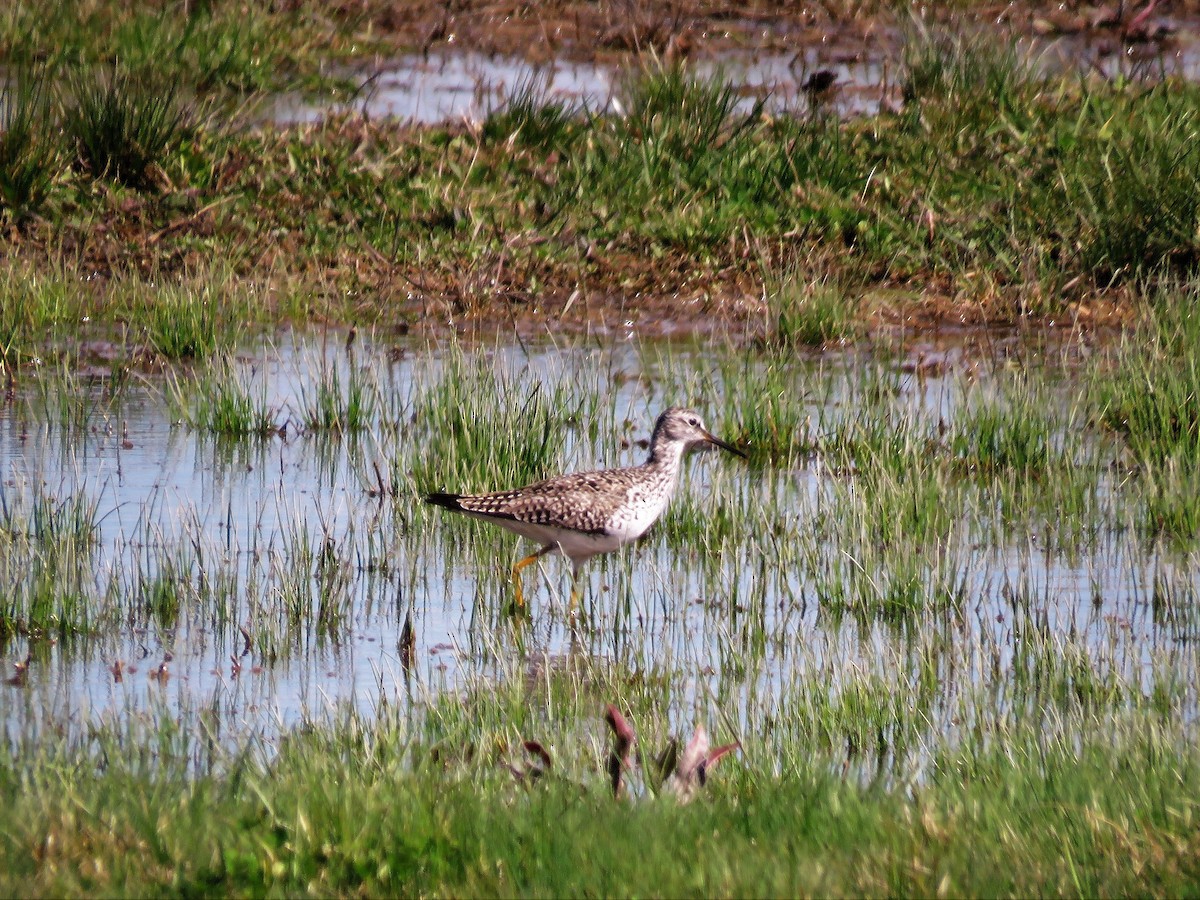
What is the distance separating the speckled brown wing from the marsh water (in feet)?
1.25

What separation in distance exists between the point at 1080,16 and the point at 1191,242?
921cm

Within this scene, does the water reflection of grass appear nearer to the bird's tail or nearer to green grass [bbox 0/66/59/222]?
the bird's tail

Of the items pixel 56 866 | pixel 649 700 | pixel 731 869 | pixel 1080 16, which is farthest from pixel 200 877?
pixel 1080 16

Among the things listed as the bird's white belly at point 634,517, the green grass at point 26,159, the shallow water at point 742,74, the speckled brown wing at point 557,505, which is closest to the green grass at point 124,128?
the green grass at point 26,159

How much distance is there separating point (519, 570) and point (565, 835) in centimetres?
417

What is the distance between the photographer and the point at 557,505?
28.4 feet

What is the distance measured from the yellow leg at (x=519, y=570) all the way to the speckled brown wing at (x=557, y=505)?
0.31 metres

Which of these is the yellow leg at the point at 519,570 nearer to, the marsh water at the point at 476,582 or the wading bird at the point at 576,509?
the wading bird at the point at 576,509

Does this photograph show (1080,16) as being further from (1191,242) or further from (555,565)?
(555,565)

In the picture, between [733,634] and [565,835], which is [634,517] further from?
[565,835]

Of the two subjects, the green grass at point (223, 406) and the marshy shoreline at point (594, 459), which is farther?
the green grass at point (223, 406)

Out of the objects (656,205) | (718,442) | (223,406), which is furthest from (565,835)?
(656,205)

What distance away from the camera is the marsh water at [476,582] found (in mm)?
7379

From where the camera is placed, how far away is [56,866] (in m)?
4.82
